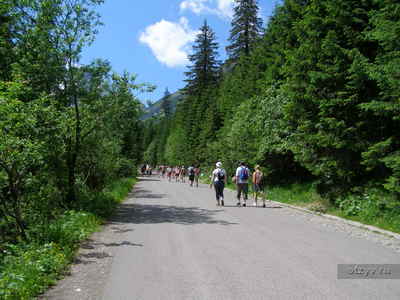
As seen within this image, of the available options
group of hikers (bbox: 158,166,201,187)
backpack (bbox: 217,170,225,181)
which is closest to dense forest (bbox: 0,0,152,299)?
backpack (bbox: 217,170,225,181)

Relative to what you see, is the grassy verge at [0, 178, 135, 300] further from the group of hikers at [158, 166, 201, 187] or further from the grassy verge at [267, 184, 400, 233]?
the group of hikers at [158, 166, 201, 187]

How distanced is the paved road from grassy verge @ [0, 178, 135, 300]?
0.31 metres

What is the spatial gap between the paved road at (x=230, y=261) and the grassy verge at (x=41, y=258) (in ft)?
1.03

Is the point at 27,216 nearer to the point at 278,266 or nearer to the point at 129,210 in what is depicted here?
the point at 129,210

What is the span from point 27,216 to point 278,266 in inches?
298

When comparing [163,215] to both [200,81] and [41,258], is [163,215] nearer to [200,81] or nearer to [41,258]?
[41,258]

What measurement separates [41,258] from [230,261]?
10.9 feet

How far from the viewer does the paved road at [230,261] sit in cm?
517

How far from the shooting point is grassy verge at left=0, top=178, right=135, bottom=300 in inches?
203

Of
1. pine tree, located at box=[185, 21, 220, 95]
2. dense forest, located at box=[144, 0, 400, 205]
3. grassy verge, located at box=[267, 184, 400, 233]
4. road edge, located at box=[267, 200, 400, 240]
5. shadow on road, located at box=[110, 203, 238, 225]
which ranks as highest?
pine tree, located at box=[185, 21, 220, 95]

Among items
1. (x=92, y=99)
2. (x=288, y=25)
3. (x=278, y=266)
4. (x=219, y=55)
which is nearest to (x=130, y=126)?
(x=92, y=99)

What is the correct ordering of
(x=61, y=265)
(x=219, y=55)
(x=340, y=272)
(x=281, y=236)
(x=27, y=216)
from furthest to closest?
(x=219, y=55) < (x=27, y=216) < (x=281, y=236) < (x=61, y=265) < (x=340, y=272)

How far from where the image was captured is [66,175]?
13.7 meters

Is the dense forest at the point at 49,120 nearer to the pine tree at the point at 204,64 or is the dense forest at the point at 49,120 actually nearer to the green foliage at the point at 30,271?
the green foliage at the point at 30,271
